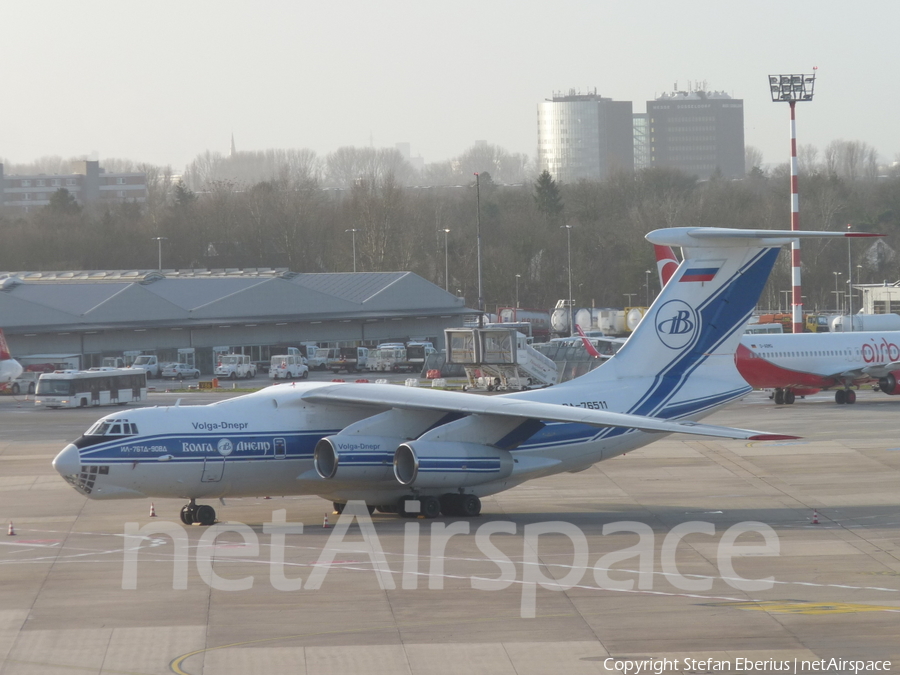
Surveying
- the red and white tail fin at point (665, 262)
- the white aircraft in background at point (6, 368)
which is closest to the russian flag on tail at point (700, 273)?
the red and white tail fin at point (665, 262)

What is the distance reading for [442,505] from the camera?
2831 centimetres

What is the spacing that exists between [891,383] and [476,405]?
3747 cm

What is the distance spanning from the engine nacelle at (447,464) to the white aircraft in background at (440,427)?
3 cm

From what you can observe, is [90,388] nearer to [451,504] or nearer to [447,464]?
[451,504]

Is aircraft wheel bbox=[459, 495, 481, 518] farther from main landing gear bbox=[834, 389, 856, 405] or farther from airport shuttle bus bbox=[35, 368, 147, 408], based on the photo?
airport shuttle bus bbox=[35, 368, 147, 408]

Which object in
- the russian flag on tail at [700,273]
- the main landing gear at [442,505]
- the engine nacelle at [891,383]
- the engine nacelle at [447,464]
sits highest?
the russian flag on tail at [700,273]

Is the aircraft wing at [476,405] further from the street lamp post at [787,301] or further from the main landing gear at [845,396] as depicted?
the street lamp post at [787,301]

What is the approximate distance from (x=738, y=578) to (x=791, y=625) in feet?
11.4

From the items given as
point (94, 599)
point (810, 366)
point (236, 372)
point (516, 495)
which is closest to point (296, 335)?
point (236, 372)

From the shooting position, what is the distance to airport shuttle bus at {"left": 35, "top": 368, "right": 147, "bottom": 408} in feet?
209

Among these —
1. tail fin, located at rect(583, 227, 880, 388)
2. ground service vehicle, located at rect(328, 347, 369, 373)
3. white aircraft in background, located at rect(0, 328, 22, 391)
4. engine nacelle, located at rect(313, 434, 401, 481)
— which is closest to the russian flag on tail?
tail fin, located at rect(583, 227, 880, 388)

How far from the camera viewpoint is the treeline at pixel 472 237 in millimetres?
130000

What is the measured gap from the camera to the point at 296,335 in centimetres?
9650

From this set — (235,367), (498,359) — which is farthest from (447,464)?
(235,367)
